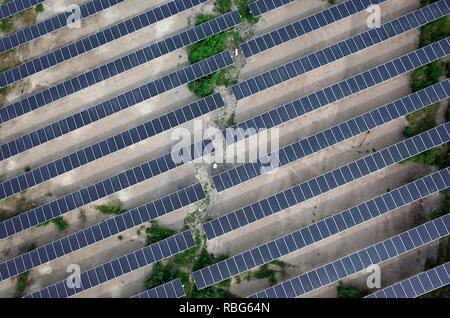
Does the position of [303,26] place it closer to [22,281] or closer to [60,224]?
[60,224]

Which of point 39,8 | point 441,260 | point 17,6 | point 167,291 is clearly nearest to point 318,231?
point 441,260

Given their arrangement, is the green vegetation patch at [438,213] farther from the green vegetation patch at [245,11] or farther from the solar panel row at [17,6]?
the solar panel row at [17,6]

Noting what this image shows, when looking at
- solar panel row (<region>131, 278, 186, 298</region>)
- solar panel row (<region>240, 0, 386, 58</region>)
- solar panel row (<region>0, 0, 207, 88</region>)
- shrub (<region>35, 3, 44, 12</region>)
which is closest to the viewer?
solar panel row (<region>131, 278, 186, 298</region>)

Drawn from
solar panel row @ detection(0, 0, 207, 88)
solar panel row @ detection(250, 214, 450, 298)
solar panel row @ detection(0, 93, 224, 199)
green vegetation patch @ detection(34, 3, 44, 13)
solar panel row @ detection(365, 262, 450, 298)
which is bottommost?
solar panel row @ detection(365, 262, 450, 298)

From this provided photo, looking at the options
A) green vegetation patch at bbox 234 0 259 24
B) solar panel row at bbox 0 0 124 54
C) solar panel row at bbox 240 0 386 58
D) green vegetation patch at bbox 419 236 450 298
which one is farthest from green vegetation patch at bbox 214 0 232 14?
green vegetation patch at bbox 419 236 450 298

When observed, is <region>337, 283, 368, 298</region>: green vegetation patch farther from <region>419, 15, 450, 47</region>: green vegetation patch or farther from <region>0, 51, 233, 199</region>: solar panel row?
<region>419, 15, 450, 47</region>: green vegetation patch

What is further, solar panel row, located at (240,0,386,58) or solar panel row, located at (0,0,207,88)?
solar panel row, located at (0,0,207,88)
